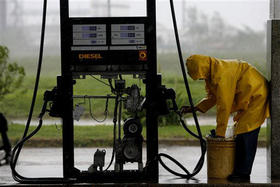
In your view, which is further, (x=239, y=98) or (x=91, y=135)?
(x=91, y=135)

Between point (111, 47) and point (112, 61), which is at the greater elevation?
point (111, 47)

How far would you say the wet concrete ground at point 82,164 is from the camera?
5.72 metres

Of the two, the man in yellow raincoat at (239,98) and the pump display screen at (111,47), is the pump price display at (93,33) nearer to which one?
the pump display screen at (111,47)

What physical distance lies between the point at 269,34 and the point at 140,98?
129cm

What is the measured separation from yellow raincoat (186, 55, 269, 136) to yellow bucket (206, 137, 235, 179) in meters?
0.10

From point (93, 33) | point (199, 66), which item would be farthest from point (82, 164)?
point (199, 66)

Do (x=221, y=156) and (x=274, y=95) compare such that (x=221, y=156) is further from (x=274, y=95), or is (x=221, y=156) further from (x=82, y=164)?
(x=82, y=164)

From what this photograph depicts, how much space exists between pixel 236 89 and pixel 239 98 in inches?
3.4

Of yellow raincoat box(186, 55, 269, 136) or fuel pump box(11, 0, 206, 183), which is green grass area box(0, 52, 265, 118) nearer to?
fuel pump box(11, 0, 206, 183)

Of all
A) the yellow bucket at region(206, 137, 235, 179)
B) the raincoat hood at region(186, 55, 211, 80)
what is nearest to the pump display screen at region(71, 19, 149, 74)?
the raincoat hood at region(186, 55, 211, 80)

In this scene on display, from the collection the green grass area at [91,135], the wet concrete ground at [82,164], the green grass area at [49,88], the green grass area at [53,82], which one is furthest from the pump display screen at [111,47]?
the green grass area at [91,135]

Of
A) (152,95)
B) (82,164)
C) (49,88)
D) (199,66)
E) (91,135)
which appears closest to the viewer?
(199,66)

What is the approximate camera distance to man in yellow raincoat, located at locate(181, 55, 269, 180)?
5508 millimetres

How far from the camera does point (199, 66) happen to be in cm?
558
